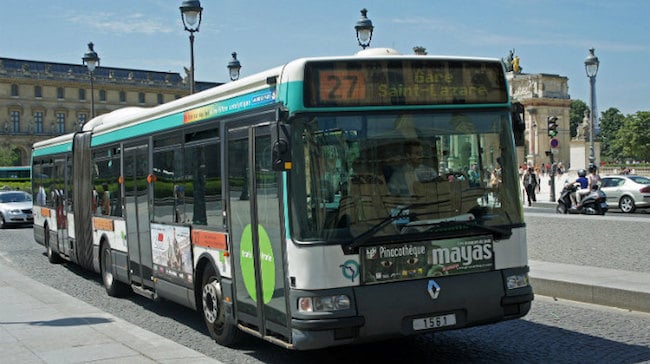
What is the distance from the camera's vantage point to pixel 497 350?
7746mm

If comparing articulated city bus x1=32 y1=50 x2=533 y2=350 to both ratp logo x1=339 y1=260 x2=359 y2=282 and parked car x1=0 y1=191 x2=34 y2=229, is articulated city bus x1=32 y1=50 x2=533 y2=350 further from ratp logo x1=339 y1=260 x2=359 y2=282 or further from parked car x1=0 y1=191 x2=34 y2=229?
parked car x1=0 y1=191 x2=34 y2=229

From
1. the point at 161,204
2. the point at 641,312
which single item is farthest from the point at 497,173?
the point at 161,204

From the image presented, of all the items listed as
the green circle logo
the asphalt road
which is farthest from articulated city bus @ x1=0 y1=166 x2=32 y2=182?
the green circle logo

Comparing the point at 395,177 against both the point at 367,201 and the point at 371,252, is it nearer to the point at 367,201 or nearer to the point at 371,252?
the point at 367,201

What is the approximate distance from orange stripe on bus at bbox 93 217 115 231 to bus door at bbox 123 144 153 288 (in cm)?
103

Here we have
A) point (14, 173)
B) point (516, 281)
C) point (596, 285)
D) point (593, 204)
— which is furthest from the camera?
point (14, 173)

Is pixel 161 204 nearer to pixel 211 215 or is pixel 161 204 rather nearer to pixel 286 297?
pixel 211 215

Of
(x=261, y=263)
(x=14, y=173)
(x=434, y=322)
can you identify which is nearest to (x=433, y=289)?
(x=434, y=322)

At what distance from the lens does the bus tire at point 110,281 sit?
491 inches

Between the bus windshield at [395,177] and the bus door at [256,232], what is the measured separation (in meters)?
0.41

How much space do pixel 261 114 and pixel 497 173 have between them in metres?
2.03

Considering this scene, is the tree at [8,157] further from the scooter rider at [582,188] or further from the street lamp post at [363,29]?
the street lamp post at [363,29]

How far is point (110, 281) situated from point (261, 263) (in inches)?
239

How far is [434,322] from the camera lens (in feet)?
22.0
